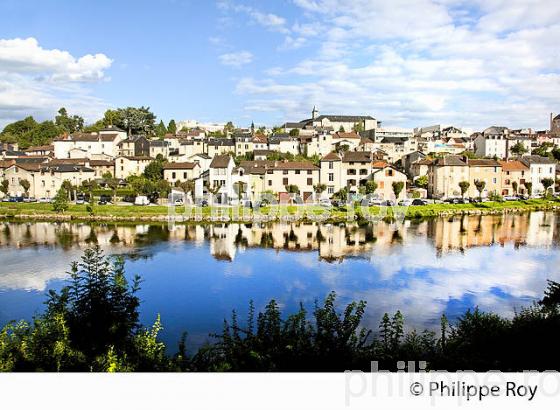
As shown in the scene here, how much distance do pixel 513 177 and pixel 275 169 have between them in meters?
8.54

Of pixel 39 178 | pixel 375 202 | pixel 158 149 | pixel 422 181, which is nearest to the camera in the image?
pixel 375 202

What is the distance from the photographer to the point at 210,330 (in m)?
3.95

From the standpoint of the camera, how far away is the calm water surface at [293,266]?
15.0 feet

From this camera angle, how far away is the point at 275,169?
14430 mm

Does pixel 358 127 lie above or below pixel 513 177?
above

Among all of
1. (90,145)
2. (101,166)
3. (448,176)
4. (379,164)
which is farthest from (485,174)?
(90,145)

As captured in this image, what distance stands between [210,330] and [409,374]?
262cm

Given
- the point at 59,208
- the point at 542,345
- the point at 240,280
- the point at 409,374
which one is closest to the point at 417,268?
the point at 240,280

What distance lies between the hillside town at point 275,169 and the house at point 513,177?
4 centimetres

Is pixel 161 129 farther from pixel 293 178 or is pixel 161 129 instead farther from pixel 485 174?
pixel 485 174

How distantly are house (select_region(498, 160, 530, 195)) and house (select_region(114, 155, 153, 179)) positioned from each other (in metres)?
12.9

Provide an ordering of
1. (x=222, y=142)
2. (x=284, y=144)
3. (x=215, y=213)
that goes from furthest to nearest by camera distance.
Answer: (x=222, y=142)
(x=284, y=144)
(x=215, y=213)

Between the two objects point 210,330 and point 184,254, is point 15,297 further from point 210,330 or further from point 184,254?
point 184,254

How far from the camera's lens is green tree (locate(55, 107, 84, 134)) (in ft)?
81.7
